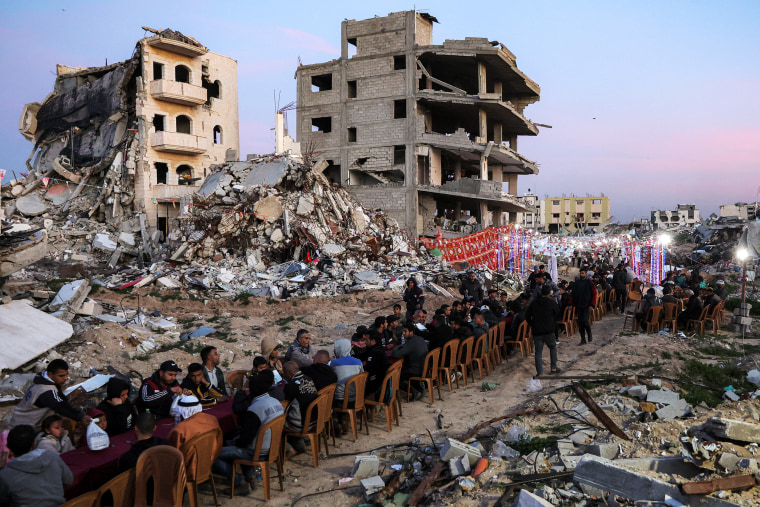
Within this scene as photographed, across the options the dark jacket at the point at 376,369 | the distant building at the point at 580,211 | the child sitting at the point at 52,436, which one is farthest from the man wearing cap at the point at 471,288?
the distant building at the point at 580,211

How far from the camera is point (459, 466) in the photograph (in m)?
5.51

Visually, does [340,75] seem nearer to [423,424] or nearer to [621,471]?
[423,424]

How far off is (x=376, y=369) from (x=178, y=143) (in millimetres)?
28823

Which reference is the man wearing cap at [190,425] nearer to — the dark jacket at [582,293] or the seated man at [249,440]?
the seated man at [249,440]

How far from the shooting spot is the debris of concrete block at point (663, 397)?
21.9 feet

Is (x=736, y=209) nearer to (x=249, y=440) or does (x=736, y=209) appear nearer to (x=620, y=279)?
(x=620, y=279)

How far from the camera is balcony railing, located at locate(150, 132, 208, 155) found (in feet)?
104

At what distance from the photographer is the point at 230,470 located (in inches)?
222

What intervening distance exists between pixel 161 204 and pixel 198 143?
454 cm

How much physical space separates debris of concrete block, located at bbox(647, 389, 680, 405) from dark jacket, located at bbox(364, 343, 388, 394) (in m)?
3.59

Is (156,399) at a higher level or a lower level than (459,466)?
higher

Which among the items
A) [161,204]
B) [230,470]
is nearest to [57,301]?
[230,470]

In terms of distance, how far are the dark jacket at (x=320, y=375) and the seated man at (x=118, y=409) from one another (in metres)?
2.09

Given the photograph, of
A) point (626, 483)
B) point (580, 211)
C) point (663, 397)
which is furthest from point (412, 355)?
point (580, 211)
